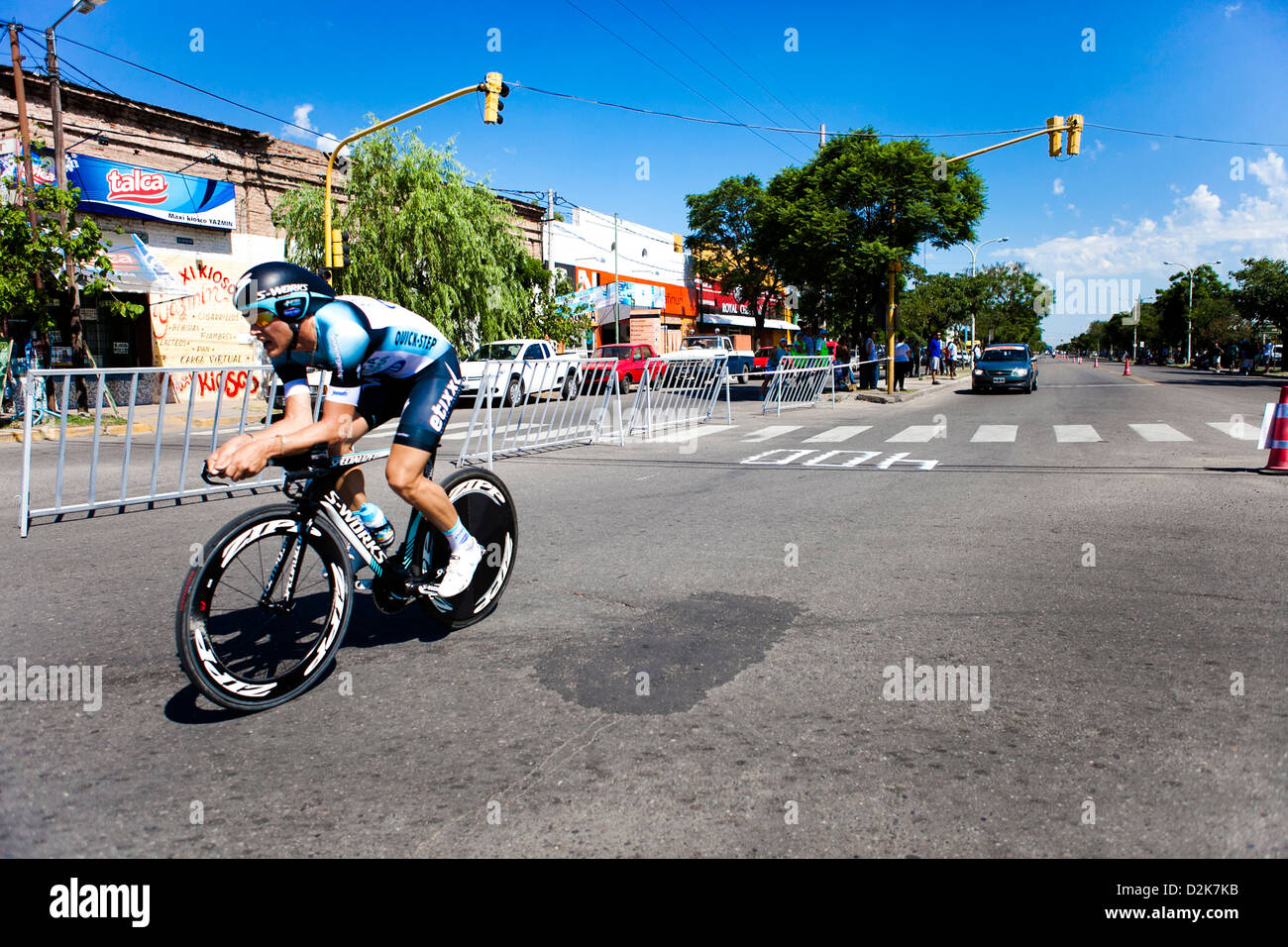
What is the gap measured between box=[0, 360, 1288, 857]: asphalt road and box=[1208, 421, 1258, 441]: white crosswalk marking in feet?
26.1

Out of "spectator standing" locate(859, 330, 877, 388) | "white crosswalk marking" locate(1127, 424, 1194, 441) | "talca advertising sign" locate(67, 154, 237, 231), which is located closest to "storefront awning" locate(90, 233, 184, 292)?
"talca advertising sign" locate(67, 154, 237, 231)

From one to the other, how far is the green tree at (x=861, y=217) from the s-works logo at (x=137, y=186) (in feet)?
55.3

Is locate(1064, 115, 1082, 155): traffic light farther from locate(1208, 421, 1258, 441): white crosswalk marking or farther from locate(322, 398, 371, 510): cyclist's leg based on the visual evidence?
locate(322, 398, 371, 510): cyclist's leg

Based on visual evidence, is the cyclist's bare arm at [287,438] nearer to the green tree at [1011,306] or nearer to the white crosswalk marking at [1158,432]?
the white crosswalk marking at [1158,432]

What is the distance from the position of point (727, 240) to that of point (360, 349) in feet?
188

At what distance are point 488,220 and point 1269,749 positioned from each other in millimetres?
28832

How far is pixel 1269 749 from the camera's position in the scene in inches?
124

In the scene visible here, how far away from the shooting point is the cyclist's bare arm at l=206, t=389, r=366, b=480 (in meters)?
3.20

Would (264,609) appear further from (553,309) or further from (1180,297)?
(1180,297)

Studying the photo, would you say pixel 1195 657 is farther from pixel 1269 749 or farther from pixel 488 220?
pixel 488 220

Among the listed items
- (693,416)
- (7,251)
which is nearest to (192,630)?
(693,416)

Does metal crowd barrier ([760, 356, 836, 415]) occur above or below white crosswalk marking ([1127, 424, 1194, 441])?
above

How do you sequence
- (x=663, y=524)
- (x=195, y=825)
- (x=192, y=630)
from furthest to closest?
(x=663, y=524) < (x=192, y=630) < (x=195, y=825)
